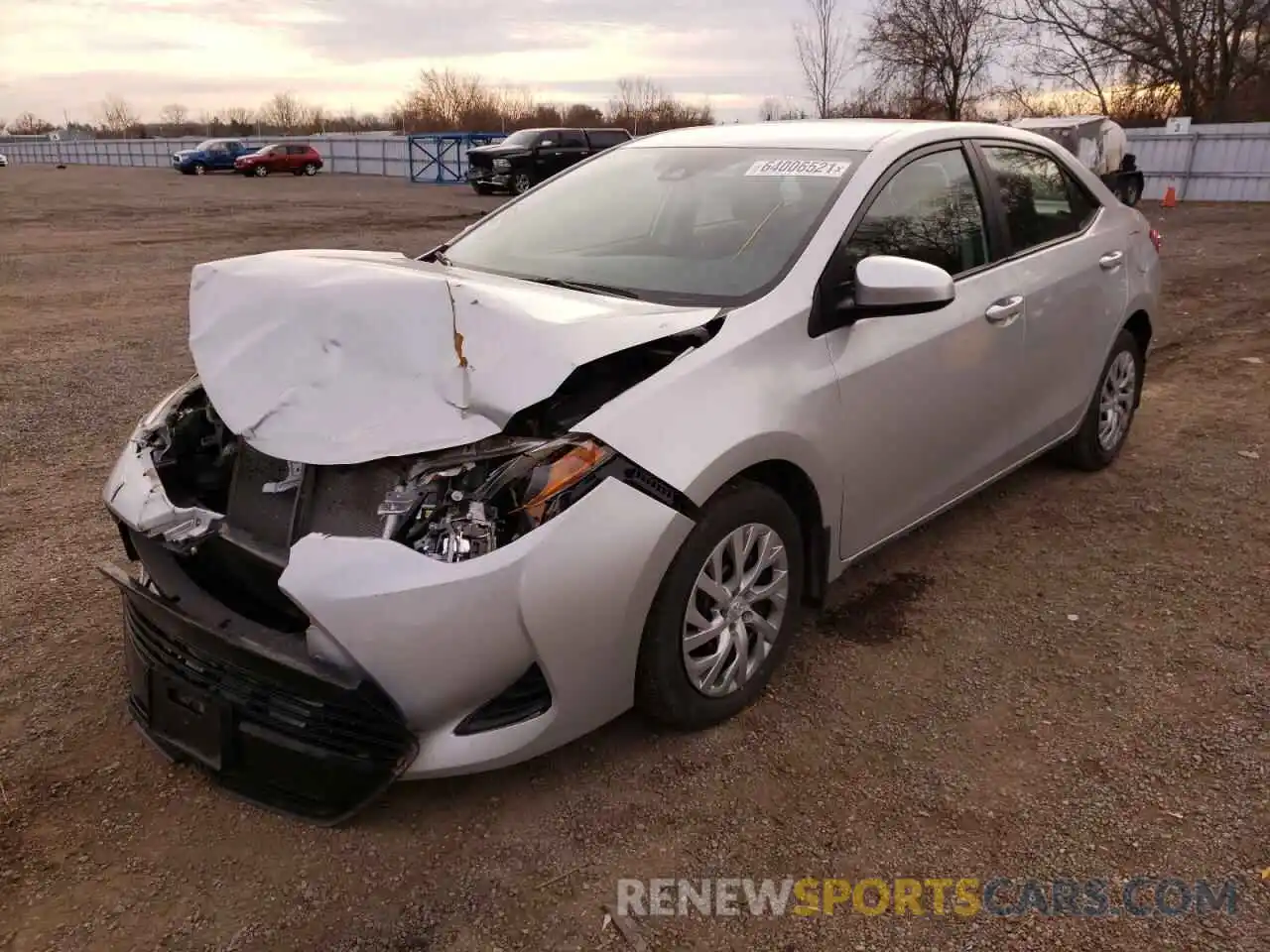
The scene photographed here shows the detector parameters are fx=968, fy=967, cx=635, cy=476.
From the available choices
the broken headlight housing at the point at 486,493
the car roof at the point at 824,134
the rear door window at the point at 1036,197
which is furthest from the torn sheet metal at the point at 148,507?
the rear door window at the point at 1036,197

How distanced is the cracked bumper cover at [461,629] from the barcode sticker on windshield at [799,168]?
1506 mm

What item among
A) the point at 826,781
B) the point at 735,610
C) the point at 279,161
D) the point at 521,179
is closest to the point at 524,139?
the point at 521,179

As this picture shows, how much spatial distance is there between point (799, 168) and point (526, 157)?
2327 centimetres

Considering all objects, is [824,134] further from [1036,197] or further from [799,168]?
[1036,197]

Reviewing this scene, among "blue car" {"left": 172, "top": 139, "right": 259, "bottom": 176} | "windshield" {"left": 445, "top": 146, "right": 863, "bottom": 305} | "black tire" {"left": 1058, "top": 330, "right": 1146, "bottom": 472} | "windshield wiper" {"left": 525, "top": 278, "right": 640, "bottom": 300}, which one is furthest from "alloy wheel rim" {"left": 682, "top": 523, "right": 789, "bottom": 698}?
"blue car" {"left": 172, "top": 139, "right": 259, "bottom": 176}

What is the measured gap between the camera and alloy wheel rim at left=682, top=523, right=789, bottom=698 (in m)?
2.64

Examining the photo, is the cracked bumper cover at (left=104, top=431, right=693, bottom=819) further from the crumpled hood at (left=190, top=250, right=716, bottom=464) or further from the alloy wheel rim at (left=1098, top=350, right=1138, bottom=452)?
the alloy wheel rim at (left=1098, top=350, right=1138, bottom=452)

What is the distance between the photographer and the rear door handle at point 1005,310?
3600 millimetres

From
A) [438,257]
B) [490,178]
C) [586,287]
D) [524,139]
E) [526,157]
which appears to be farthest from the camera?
[490,178]

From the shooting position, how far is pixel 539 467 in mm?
2316

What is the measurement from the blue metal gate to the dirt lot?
32.0m

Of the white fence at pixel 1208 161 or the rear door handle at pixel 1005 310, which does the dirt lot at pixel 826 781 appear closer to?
the rear door handle at pixel 1005 310

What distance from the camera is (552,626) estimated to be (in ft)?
7.42

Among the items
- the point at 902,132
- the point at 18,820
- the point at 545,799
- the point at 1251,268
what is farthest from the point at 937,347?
the point at 1251,268
